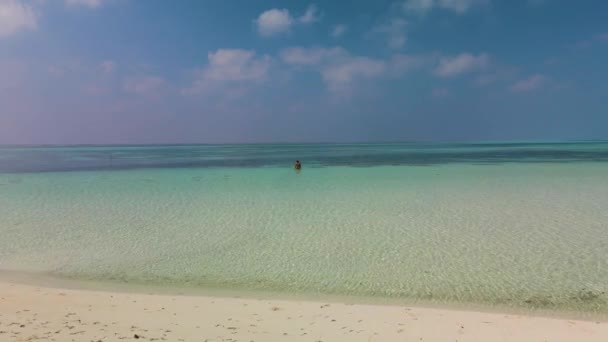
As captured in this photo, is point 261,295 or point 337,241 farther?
point 337,241

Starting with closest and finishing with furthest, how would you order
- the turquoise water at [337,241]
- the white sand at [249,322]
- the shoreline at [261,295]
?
the white sand at [249,322] < the shoreline at [261,295] < the turquoise water at [337,241]

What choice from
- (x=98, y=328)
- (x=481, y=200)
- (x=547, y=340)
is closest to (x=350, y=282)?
(x=547, y=340)

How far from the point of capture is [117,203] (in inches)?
575

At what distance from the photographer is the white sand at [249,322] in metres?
4.50

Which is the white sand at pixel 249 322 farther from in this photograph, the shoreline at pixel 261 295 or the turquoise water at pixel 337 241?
the turquoise water at pixel 337 241

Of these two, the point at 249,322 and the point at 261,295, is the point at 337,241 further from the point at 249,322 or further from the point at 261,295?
the point at 249,322

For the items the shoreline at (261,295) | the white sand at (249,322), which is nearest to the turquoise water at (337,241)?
the shoreline at (261,295)

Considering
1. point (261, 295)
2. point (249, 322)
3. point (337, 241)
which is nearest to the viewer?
point (249, 322)

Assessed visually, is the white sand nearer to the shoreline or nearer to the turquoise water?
the shoreline

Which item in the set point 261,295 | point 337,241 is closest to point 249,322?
point 261,295

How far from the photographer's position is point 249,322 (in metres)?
5.02

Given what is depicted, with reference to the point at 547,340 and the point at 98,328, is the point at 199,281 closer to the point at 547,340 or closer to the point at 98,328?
the point at 98,328

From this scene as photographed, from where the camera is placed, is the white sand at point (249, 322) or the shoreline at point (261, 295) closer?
the white sand at point (249, 322)

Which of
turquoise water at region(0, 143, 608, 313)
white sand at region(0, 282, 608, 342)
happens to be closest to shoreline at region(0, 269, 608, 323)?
turquoise water at region(0, 143, 608, 313)
